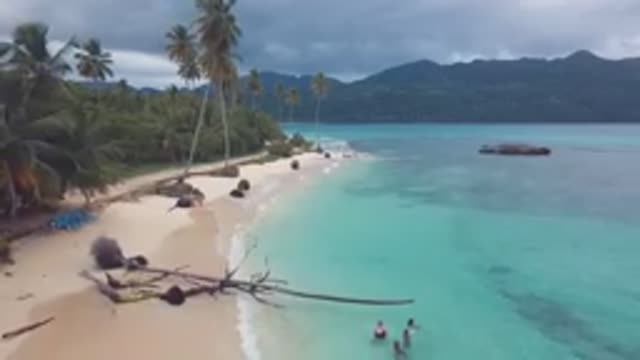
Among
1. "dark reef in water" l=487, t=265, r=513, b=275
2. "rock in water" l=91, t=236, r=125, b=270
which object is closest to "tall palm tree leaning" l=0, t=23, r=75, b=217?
"rock in water" l=91, t=236, r=125, b=270

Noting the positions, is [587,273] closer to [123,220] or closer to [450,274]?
[450,274]

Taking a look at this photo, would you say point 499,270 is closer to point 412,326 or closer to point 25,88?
point 412,326

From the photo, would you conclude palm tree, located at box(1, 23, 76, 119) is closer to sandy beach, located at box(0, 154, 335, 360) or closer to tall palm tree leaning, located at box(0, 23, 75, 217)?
tall palm tree leaning, located at box(0, 23, 75, 217)

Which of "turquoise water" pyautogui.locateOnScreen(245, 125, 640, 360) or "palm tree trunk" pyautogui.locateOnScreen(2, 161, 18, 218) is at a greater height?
"palm tree trunk" pyautogui.locateOnScreen(2, 161, 18, 218)

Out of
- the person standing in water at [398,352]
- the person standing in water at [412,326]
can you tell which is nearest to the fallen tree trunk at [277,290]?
the person standing in water at [412,326]

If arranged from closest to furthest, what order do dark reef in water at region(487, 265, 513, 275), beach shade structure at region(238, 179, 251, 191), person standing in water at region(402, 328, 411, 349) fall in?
person standing in water at region(402, 328, 411, 349) < dark reef in water at region(487, 265, 513, 275) < beach shade structure at region(238, 179, 251, 191)

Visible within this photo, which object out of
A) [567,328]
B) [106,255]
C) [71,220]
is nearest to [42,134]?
[71,220]

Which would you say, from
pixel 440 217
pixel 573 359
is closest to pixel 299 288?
pixel 573 359
